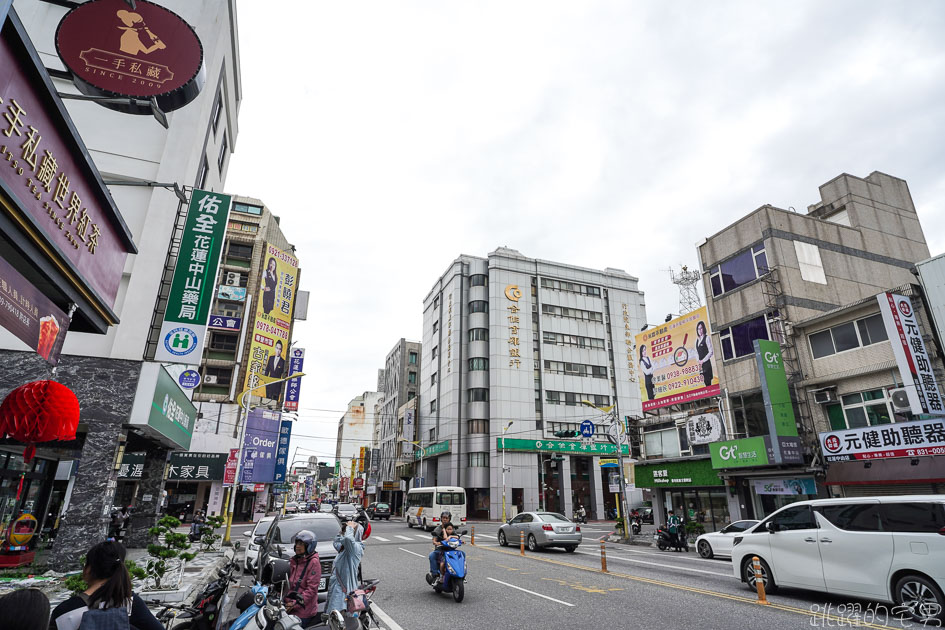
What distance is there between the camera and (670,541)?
21.2 metres

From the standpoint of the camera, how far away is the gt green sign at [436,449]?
5173 centimetres

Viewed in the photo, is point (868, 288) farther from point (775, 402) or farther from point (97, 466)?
point (97, 466)

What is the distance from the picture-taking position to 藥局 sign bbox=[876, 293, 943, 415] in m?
16.7

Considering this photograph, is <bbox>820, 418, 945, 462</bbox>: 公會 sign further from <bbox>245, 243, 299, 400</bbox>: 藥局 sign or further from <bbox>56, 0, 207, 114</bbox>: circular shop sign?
<bbox>245, 243, 299, 400</bbox>: 藥局 sign

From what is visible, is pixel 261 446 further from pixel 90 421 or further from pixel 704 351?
pixel 704 351

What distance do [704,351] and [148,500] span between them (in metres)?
27.0

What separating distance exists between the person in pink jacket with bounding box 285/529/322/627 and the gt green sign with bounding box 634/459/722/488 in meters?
23.5

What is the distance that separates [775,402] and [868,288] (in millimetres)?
10082

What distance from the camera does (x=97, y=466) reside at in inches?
454

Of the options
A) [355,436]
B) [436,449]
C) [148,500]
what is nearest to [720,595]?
[148,500]

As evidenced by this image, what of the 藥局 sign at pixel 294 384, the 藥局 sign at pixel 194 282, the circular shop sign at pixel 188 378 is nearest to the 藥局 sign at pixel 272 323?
the 藥局 sign at pixel 294 384

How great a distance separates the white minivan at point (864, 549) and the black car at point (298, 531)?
9147 millimetres

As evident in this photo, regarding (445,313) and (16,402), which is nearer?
(16,402)

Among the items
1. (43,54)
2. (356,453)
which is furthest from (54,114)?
(356,453)
